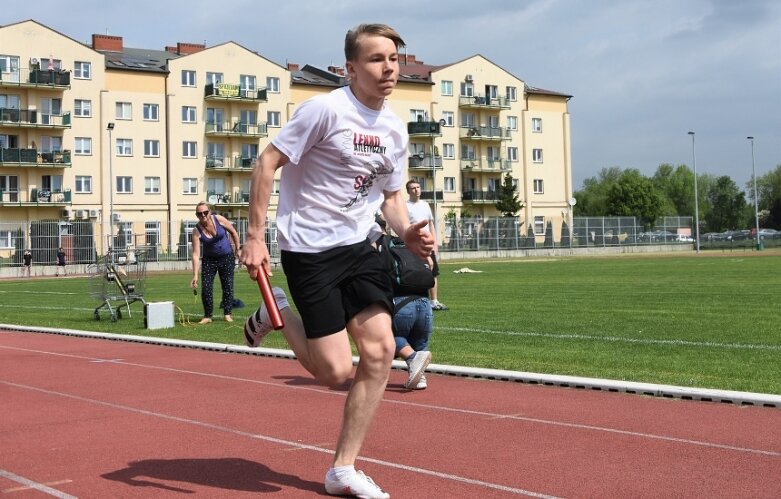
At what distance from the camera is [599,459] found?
586 centimetres

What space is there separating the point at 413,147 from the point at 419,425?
84.6 metres

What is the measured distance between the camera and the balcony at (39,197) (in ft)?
230

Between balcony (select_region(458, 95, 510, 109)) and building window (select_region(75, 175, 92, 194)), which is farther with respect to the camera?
balcony (select_region(458, 95, 510, 109))

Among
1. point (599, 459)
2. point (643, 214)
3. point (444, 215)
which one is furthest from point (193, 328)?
point (643, 214)

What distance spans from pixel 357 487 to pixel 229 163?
76001mm

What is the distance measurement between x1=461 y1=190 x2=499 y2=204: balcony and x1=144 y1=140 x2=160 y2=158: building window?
28.9 meters

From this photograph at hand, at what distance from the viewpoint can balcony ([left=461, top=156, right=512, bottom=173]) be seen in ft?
299

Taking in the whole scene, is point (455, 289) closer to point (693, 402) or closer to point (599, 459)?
point (693, 402)

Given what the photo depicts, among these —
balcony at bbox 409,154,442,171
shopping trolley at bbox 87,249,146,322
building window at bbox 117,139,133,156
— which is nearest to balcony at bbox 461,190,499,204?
balcony at bbox 409,154,442,171

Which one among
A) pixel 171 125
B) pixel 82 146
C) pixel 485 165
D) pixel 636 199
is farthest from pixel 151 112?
pixel 636 199

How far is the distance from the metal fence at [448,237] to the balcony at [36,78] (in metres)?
11.0

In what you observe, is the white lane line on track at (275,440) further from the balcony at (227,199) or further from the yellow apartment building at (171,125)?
the balcony at (227,199)

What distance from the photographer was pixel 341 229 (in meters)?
5.10

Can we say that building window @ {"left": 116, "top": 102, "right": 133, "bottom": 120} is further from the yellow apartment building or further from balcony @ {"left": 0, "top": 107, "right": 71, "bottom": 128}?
balcony @ {"left": 0, "top": 107, "right": 71, "bottom": 128}
